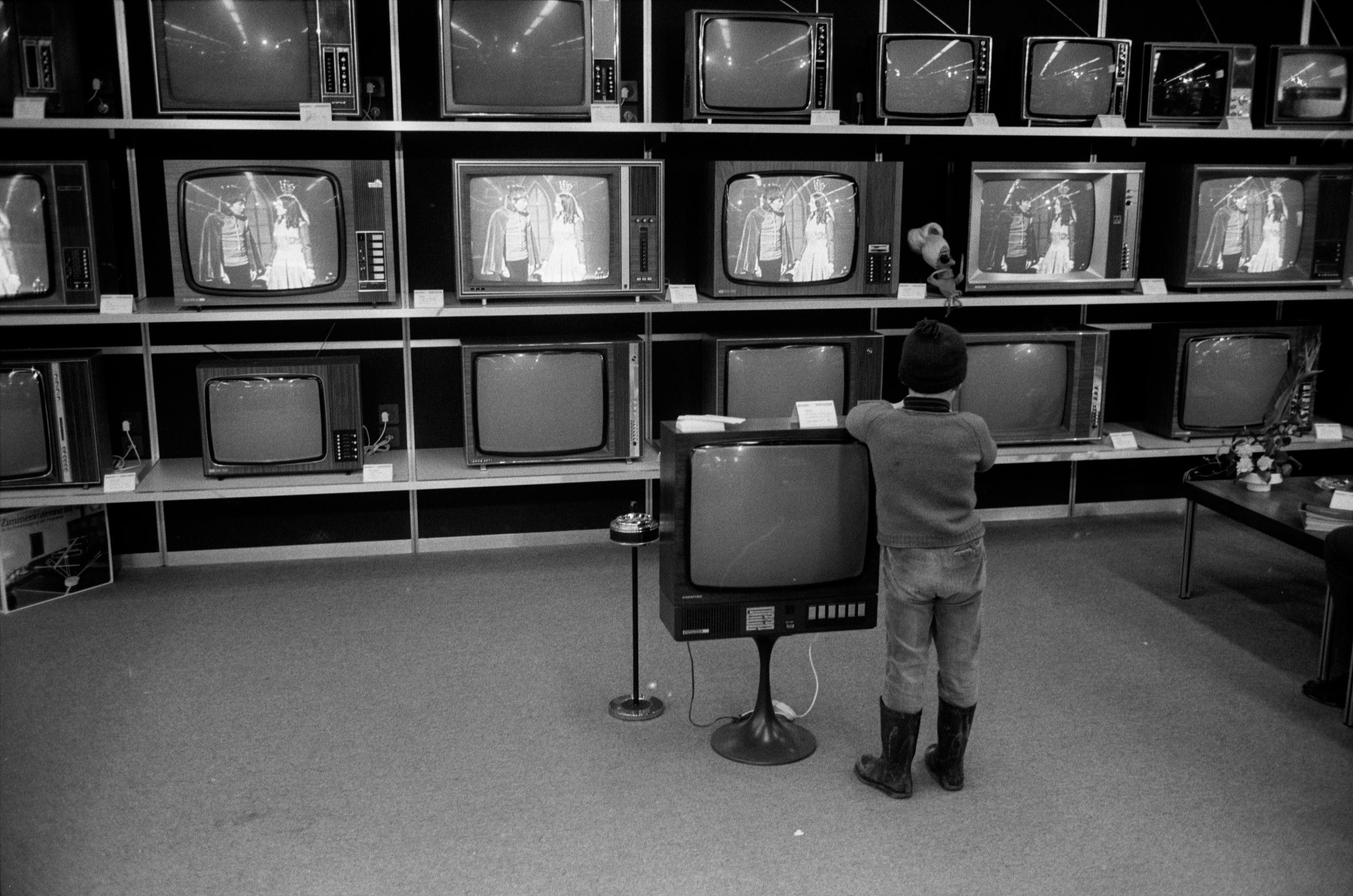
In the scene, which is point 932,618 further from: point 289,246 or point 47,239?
point 47,239

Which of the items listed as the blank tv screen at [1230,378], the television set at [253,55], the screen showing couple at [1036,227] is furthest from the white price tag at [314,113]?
the blank tv screen at [1230,378]

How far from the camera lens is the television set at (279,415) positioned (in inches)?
175

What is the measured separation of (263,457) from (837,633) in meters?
2.26

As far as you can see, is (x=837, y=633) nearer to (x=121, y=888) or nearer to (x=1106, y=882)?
(x=1106, y=882)

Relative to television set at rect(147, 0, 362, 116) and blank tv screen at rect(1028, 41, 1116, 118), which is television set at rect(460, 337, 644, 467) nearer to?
television set at rect(147, 0, 362, 116)

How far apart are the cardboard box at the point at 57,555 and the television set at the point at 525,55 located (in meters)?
2.11

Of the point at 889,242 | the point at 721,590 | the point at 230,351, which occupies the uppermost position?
the point at 889,242

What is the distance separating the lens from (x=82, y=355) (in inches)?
171

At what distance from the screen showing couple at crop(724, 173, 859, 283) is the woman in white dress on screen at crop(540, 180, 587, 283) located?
1.87ft

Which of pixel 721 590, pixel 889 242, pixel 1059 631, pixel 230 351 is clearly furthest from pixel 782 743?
pixel 230 351

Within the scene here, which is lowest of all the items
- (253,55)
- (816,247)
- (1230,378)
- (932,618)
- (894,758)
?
(894,758)

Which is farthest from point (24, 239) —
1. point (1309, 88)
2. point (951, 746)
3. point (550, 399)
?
point (1309, 88)

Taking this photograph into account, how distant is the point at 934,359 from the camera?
281cm

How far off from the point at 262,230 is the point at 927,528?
2749mm
